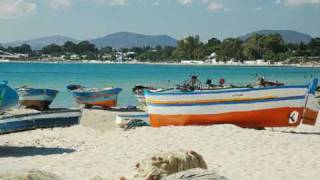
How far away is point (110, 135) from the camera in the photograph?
15328 mm

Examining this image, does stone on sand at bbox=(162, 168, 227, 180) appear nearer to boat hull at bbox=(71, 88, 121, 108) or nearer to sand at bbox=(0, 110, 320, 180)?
sand at bbox=(0, 110, 320, 180)

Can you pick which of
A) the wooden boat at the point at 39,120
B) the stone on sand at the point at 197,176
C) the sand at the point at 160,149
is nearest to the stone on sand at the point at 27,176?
the stone on sand at the point at 197,176

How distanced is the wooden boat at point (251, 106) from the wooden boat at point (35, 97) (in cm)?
1140

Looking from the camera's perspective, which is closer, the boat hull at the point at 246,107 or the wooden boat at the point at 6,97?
the wooden boat at the point at 6,97

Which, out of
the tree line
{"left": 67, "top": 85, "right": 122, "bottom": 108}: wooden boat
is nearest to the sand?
{"left": 67, "top": 85, "right": 122, "bottom": 108}: wooden boat

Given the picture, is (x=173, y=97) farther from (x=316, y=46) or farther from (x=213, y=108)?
(x=316, y=46)

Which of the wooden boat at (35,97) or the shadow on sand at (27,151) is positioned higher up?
the shadow on sand at (27,151)

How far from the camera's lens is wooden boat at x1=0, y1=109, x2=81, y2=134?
15.4 meters

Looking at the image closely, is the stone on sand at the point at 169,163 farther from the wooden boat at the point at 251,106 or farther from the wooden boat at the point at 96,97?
the wooden boat at the point at 96,97

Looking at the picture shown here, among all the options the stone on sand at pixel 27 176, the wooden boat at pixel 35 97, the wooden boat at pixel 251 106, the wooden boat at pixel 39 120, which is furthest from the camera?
the wooden boat at pixel 35 97

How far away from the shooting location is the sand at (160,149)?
1045 centimetres

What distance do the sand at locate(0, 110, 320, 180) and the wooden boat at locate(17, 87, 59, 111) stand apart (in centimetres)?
946

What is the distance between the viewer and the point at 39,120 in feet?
55.8

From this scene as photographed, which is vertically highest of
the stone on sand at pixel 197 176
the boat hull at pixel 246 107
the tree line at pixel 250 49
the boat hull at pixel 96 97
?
the stone on sand at pixel 197 176
